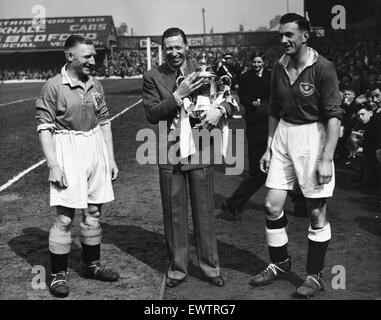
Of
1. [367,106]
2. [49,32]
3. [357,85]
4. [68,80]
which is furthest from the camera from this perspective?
[49,32]

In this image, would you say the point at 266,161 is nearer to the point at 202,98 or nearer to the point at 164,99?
the point at 202,98

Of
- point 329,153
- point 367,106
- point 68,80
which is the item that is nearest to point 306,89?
point 329,153

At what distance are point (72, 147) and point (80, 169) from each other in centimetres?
19

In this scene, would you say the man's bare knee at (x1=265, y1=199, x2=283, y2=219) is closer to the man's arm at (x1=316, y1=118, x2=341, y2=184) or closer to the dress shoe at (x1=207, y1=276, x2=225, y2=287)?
the man's arm at (x1=316, y1=118, x2=341, y2=184)

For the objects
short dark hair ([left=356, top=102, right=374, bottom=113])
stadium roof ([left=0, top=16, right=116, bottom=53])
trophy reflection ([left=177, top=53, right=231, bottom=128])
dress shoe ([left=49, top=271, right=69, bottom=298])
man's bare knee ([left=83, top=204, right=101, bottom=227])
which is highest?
stadium roof ([left=0, top=16, right=116, bottom=53])

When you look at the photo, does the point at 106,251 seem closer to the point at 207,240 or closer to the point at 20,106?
the point at 207,240

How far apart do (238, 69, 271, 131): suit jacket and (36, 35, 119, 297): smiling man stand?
2.95m

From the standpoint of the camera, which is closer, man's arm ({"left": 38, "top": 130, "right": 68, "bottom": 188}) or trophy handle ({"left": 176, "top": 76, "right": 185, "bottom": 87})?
man's arm ({"left": 38, "top": 130, "right": 68, "bottom": 188})

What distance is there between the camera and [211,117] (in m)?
4.34

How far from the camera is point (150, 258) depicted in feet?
17.5

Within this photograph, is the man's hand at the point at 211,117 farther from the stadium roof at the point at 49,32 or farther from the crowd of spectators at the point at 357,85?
the stadium roof at the point at 49,32

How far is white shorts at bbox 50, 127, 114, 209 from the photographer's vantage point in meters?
4.37

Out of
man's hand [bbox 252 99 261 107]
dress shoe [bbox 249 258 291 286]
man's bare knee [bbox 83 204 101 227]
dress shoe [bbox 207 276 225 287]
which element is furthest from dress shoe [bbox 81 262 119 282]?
man's hand [bbox 252 99 261 107]
